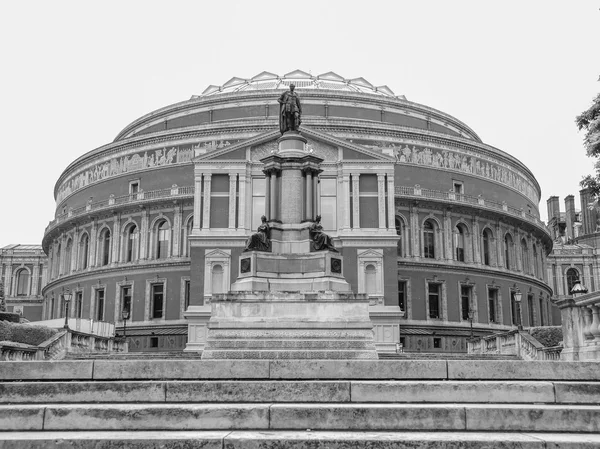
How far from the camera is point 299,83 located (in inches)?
2744

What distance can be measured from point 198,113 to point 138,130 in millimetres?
7831

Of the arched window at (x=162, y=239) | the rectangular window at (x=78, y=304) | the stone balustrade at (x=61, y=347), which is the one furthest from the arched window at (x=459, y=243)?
the rectangular window at (x=78, y=304)

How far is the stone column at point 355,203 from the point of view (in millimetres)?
45688

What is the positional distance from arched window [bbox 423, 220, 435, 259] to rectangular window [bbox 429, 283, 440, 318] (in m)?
2.43

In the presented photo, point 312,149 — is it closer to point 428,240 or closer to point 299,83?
point 428,240

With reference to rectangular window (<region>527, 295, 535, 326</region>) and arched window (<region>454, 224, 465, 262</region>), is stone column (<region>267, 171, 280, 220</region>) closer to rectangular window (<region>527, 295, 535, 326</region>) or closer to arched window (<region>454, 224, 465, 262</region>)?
arched window (<region>454, 224, 465, 262</region>)

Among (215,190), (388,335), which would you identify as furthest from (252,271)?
(215,190)

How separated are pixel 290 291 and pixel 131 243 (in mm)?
37408

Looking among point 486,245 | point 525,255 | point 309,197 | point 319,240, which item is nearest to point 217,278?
point 309,197

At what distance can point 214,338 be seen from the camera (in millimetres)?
19953

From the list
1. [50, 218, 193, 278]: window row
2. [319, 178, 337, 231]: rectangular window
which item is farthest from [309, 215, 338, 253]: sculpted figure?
[50, 218, 193, 278]: window row

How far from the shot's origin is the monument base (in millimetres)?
19312

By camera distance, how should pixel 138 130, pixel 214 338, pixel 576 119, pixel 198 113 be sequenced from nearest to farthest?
pixel 576 119, pixel 214 338, pixel 198 113, pixel 138 130

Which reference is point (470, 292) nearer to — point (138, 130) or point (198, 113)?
point (198, 113)
